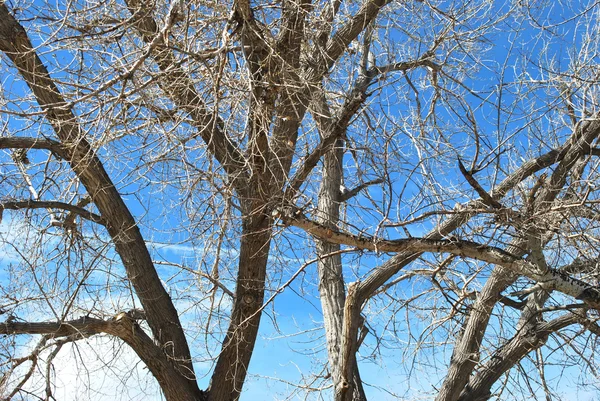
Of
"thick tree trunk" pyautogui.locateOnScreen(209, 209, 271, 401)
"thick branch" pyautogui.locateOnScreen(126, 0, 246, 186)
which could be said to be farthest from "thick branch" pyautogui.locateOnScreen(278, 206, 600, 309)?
"thick tree trunk" pyautogui.locateOnScreen(209, 209, 271, 401)

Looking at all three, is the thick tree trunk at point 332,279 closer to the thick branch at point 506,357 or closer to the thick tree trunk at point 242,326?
the thick tree trunk at point 242,326

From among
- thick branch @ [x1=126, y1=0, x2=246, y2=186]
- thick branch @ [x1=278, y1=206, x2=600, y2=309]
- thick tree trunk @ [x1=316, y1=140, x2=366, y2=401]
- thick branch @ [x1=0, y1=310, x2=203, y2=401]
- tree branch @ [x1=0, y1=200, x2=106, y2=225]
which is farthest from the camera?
thick tree trunk @ [x1=316, y1=140, x2=366, y2=401]

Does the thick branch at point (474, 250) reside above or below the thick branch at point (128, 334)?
below

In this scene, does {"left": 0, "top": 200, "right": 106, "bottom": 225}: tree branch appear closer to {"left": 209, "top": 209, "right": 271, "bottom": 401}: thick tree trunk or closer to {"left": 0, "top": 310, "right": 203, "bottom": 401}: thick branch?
{"left": 0, "top": 310, "right": 203, "bottom": 401}: thick branch

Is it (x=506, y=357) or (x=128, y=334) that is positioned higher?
(x=128, y=334)

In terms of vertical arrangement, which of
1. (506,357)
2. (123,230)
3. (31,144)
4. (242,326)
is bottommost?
(506,357)

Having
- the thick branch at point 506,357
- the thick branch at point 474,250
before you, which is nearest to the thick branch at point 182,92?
the thick branch at point 474,250

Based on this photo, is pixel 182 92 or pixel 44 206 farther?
pixel 44 206

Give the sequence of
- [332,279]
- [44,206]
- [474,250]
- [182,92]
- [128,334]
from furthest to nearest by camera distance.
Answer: [332,279]
[44,206]
[128,334]
[182,92]
[474,250]

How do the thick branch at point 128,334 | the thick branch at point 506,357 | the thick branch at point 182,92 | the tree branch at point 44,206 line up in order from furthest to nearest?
the tree branch at point 44,206 < the thick branch at point 506,357 < the thick branch at point 128,334 < the thick branch at point 182,92

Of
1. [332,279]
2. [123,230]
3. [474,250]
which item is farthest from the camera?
[332,279]

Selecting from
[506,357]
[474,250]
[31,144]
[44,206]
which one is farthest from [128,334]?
[506,357]

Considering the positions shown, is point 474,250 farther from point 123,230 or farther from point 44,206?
point 44,206

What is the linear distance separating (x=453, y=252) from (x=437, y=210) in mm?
458
